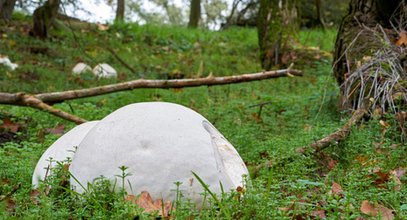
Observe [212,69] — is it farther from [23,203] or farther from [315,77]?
[23,203]

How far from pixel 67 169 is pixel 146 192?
56cm

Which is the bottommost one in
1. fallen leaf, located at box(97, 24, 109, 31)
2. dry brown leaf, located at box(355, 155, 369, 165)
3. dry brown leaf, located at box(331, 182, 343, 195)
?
dry brown leaf, located at box(355, 155, 369, 165)

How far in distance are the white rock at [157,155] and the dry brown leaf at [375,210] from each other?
72 cm

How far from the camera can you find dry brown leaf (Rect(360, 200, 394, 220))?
255 cm

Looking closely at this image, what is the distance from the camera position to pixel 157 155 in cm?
297

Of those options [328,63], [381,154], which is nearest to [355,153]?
[381,154]

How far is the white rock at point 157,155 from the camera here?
2916mm

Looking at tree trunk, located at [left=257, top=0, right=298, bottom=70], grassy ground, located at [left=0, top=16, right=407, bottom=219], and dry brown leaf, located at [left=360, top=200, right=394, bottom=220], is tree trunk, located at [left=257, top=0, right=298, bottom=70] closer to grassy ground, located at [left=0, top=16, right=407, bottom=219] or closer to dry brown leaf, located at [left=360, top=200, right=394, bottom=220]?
grassy ground, located at [left=0, top=16, right=407, bottom=219]

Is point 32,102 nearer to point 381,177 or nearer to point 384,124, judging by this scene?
point 384,124

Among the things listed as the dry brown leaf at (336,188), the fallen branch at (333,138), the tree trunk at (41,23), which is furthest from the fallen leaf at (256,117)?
the tree trunk at (41,23)

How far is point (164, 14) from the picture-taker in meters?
43.4

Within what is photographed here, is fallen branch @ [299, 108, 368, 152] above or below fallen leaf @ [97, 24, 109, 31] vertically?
below

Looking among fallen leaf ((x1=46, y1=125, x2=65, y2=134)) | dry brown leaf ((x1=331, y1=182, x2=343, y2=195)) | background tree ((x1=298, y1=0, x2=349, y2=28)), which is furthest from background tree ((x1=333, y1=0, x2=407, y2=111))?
background tree ((x1=298, y1=0, x2=349, y2=28))

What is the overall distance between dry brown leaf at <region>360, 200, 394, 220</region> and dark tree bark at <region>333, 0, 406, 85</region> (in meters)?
2.96
